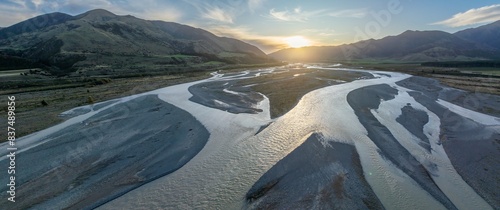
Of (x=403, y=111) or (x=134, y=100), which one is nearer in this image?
(x=403, y=111)

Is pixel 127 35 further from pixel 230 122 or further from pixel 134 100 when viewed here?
pixel 230 122

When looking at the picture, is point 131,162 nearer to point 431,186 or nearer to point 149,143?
point 149,143

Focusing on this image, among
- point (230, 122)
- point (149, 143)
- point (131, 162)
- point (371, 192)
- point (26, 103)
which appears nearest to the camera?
point (371, 192)

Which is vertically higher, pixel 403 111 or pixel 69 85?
pixel 69 85

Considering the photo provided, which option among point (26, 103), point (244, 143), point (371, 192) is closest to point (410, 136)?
point (371, 192)

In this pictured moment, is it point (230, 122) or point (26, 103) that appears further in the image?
point (26, 103)

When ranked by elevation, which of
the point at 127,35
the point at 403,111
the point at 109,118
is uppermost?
the point at 127,35

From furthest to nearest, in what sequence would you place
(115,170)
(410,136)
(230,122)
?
(230,122) → (410,136) → (115,170)

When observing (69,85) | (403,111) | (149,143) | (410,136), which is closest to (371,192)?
(410,136)

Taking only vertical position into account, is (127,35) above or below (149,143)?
above
